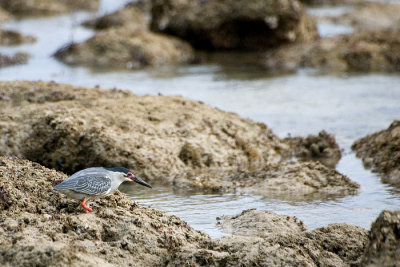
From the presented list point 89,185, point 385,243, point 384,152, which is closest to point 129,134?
point 89,185

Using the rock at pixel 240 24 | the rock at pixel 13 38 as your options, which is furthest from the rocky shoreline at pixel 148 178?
the rock at pixel 13 38

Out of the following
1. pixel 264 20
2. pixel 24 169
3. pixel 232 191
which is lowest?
pixel 232 191

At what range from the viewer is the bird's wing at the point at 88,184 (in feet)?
24.8

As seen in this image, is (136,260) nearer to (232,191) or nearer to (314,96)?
(232,191)

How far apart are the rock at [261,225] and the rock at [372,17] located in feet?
96.9

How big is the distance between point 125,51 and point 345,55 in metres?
8.64

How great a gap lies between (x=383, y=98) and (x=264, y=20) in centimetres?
1017

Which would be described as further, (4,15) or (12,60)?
(4,15)

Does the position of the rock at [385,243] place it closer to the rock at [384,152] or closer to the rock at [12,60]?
the rock at [384,152]

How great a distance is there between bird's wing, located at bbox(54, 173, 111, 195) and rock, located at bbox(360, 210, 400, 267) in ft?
10.0

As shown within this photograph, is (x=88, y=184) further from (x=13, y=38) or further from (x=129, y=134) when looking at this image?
(x=13, y=38)

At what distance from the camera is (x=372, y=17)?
1534 inches

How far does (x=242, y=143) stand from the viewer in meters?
13.4

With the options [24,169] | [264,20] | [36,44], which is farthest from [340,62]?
[24,169]
